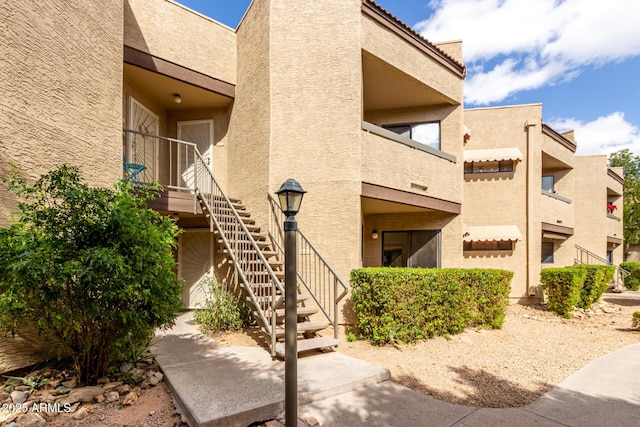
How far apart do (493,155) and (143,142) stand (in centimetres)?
1198

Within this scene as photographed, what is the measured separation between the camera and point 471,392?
4.73m

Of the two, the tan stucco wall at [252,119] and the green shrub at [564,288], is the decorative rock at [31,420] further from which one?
the green shrub at [564,288]

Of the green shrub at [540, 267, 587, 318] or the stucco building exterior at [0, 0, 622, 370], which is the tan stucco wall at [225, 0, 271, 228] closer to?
the stucco building exterior at [0, 0, 622, 370]

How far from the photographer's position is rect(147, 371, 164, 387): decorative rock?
14.8 ft

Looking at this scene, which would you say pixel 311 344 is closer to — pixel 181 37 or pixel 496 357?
pixel 496 357

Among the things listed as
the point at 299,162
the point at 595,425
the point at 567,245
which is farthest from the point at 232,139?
the point at 567,245

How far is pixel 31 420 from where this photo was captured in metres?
3.34

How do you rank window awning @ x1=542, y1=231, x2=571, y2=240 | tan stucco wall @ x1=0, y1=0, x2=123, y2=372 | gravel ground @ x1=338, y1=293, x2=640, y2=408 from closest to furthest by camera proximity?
tan stucco wall @ x1=0, y1=0, x2=123, y2=372 → gravel ground @ x1=338, y1=293, x2=640, y2=408 → window awning @ x1=542, y1=231, x2=571, y2=240

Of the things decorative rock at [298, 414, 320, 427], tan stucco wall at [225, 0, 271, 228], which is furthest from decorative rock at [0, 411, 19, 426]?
tan stucco wall at [225, 0, 271, 228]

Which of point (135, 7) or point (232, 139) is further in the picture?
point (232, 139)

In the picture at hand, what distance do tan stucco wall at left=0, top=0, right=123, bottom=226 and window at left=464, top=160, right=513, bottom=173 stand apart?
11.9 meters

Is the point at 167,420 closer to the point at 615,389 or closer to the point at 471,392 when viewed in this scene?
the point at 471,392

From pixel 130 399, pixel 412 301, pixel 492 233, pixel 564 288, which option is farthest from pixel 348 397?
pixel 492 233

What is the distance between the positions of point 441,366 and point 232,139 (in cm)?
781
